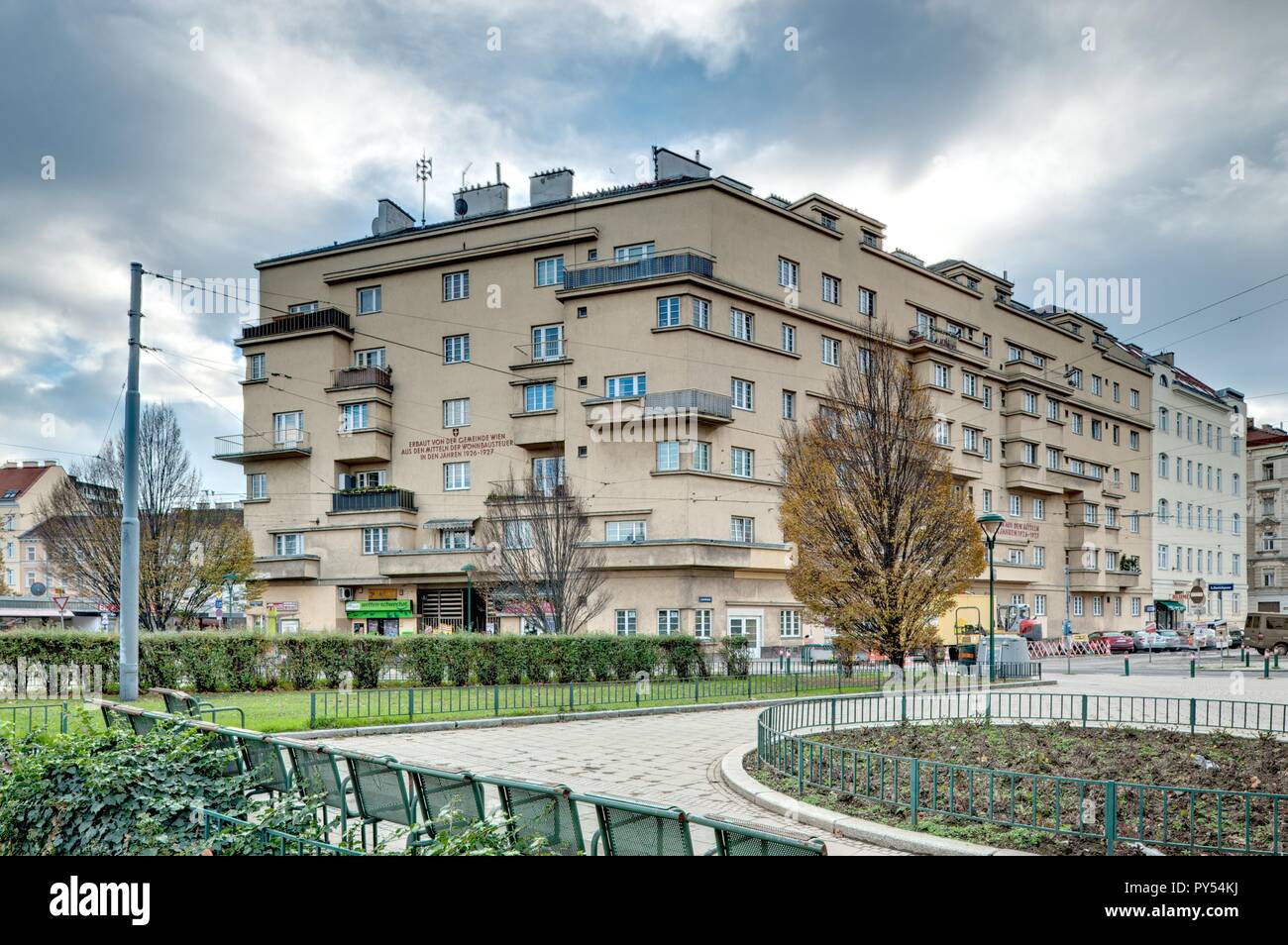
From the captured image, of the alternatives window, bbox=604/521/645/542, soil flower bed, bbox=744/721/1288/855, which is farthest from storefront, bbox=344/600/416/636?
soil flower bed, bbox=744/721/1288/855

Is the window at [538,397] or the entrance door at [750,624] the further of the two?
the window at [538,397]

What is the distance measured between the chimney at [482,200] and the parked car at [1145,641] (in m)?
45.5

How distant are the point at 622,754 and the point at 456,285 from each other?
38.7 metres

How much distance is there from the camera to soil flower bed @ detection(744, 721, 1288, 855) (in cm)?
848

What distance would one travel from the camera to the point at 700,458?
4344cm

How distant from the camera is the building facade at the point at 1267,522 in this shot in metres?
87.3

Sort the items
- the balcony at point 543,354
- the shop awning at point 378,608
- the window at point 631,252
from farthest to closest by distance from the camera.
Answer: the shop awning at point 378,608 → the balcony at point 543,354 → the window at point 631,252

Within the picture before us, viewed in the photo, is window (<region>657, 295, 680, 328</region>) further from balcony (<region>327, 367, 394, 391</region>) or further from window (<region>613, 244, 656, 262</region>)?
balcony (<region>327, 367, 394, 391</region>)

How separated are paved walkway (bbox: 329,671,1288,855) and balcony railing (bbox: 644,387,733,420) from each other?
21.1m

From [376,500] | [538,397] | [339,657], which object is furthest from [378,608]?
[339,657]

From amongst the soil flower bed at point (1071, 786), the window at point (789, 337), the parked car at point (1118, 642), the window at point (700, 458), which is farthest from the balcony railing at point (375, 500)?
the parked car at point (1118, 642)

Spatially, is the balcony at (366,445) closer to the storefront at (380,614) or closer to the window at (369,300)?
the window at (369,300)
